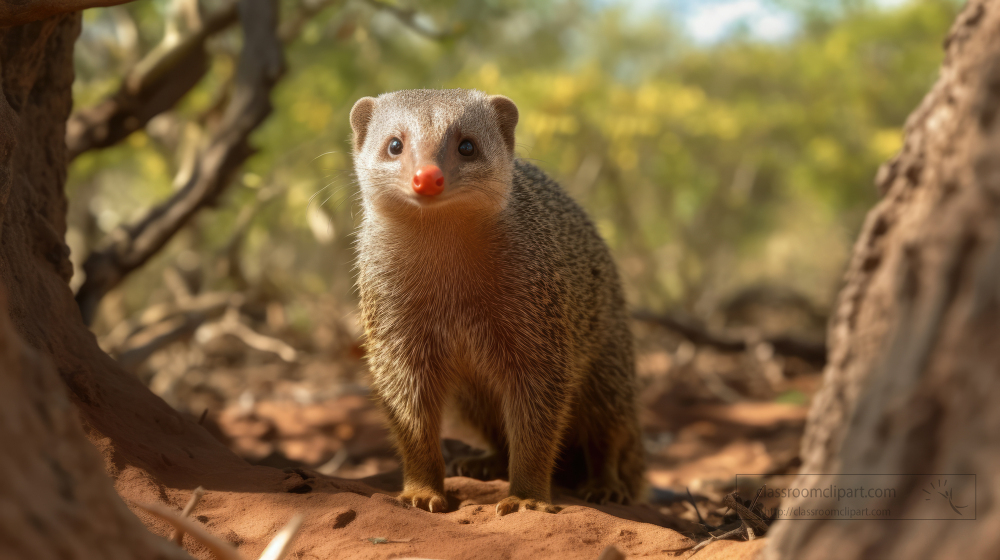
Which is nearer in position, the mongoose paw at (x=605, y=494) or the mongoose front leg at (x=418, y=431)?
the mongoose front leg at (x=418, y=431)

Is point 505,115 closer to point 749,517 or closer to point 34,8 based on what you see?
point 34,8

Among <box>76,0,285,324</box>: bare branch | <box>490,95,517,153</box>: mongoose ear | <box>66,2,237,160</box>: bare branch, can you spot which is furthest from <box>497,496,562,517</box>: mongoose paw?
<box>66,2,237,160</box>: bare branch

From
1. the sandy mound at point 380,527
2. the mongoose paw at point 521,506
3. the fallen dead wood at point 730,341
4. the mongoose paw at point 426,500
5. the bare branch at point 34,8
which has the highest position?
the bare branch at point 34,8

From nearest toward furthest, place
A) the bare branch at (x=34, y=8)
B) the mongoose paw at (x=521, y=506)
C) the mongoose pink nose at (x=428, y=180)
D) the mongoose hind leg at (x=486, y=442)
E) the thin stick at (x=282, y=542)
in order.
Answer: the thin stick at (x=282, y=542) < the bare branch at (x=34, y=8) < the mongoose pink nose at (x=428, y=180) < the mongoose paw at (x=521, y=506) < the mongoose hind leg at (x=486, y=442)

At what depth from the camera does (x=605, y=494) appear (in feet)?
11.3

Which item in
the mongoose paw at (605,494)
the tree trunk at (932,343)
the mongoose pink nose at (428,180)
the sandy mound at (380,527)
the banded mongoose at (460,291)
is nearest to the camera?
the tree trunk at (932,343)

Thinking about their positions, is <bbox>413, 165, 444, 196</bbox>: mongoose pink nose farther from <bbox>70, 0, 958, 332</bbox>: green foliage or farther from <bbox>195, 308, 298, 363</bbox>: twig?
<bbox>195, 308, 298, 363</bbox>: twig

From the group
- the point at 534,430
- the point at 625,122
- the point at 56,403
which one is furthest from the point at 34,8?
the point at 625,122

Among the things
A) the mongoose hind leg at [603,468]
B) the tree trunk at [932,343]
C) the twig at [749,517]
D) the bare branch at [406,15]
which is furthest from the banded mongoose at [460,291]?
the bare branch at [406,15]

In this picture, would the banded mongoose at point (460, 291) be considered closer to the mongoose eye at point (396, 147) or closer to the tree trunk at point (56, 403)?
the mongoose eye at point (396, 147)

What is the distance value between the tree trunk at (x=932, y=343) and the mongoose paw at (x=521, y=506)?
4.37ft

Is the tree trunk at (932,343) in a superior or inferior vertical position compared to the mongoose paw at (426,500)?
superior

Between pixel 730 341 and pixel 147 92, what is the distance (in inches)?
206

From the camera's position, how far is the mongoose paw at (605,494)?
3.42m
